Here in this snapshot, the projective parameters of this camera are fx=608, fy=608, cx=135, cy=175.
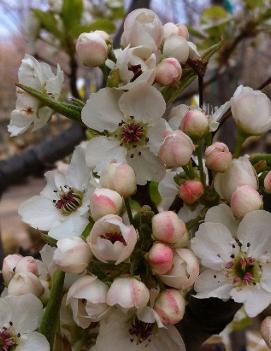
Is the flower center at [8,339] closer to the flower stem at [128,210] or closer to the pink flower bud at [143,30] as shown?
the flower stem at [128,210]

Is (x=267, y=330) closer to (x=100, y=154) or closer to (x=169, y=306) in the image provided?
(x=169, y=306)

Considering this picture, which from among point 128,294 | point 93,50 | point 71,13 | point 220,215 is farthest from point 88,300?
point 71,13

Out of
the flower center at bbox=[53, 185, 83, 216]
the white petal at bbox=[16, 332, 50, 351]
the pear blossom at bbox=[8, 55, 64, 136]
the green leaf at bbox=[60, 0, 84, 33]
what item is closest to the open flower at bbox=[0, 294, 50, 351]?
the white petal at bbox=[16, 332, 50, 351]

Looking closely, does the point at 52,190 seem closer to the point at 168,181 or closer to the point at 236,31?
the point at 168,181

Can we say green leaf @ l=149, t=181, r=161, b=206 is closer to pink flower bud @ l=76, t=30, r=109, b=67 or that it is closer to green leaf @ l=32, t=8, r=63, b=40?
pink flower bud @ l=76, t=30, r=109, b=67

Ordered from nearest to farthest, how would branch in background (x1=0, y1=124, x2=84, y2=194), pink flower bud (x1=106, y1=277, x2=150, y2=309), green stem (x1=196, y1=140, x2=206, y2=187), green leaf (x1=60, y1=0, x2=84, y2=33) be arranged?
pink flower bud (x1=106, y1=277, x2=150, y2=309), green stem (x1=196, y1=140, x2=206, y2=187), green leaf (x1=60, y1=0, x2=84, y2=33), branch in background (x1=0, y1=124, x2=84, y2=194)

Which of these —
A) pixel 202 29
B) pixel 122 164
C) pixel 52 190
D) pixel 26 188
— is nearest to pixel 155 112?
pixel 122 164
